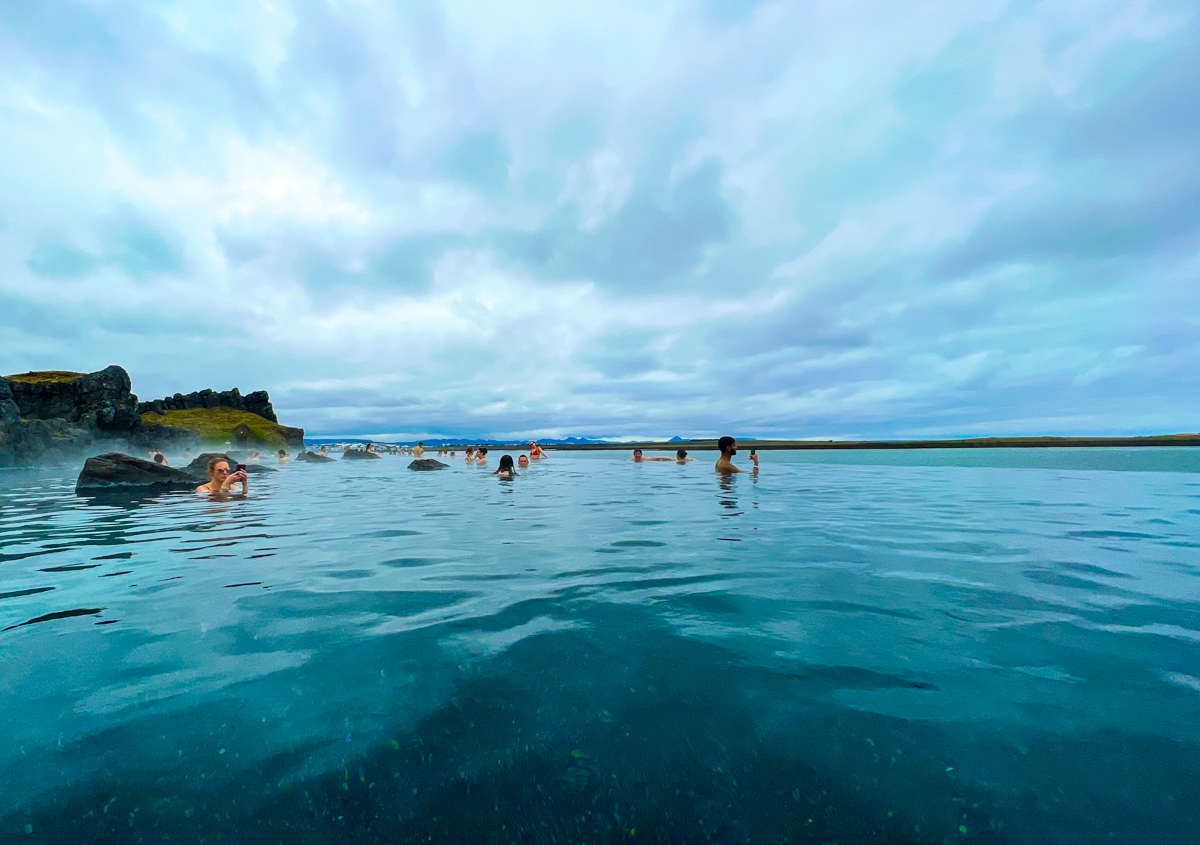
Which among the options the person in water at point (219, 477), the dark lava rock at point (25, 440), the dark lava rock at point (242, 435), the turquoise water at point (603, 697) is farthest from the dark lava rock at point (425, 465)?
the dark lava rock at point (242, 435)

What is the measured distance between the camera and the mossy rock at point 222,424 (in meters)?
87.3

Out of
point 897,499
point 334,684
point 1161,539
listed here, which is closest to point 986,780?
point 334,684

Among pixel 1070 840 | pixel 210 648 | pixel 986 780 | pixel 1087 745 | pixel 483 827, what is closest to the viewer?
pixel 1070 840

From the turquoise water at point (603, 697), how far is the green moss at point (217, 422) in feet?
319

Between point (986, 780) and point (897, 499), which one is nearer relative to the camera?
point (986, 780)

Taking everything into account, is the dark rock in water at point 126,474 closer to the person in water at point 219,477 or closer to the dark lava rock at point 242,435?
the person in water at point 219,477

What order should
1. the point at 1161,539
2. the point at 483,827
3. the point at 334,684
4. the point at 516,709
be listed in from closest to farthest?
the point at 483,827 → the point at 516,709 → the point at 334,684 → the point at 1161,539

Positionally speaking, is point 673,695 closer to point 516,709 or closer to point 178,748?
point 516,709

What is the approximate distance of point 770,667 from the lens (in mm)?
4348

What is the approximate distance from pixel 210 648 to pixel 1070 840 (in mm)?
6935

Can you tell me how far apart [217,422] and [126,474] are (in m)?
98.5

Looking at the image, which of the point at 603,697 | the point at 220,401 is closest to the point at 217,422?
the point at 220,401

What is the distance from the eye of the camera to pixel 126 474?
69.8 ft

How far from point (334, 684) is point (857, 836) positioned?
4071 millimetres
